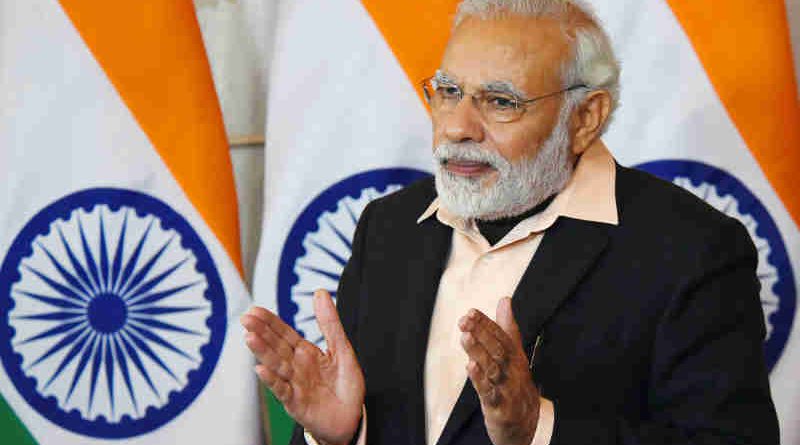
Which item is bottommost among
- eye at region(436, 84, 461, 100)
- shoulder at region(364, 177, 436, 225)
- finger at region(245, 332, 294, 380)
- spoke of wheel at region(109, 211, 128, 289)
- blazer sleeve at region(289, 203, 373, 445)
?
finger at region(245, 332, 294, 380)

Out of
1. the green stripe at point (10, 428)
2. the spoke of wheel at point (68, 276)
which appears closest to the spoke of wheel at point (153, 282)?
the spoke of wheel at point (68, 276)

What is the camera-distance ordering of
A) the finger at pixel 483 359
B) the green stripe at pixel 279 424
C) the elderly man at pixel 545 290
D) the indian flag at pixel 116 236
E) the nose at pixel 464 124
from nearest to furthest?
1. the finger at pixel 483 359
2. the elderly man at pixel 545 290
3. the nose at pixel 464 124
4. the indian flag at pixel 116 236
5. the green stripe at pixel 279 424

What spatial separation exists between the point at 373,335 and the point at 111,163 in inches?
43.9

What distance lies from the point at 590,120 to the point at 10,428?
1.71 meters

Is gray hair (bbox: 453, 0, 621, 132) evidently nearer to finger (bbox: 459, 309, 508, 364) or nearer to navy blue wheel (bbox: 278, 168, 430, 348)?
finger (bbox: 459, 309, 508, 364)

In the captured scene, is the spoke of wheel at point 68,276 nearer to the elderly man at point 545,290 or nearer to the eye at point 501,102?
the elderly man at point 545,290

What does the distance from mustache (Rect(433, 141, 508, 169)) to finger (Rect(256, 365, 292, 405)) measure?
45 centimetres

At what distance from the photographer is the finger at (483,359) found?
1.37 metres

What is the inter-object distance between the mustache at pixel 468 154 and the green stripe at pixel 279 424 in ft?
4.19

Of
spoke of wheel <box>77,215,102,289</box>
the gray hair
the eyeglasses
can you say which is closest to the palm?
the eyeglasses

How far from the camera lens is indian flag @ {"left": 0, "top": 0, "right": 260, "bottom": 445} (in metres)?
2.61

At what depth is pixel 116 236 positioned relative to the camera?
8.77ft

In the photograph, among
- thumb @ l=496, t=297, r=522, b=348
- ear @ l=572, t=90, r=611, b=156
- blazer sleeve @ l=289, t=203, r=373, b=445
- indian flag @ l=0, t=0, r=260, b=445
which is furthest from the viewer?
indian flag @ l=0, t=0, r=260, b=445

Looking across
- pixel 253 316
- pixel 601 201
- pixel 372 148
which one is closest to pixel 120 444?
pixel 372 148
